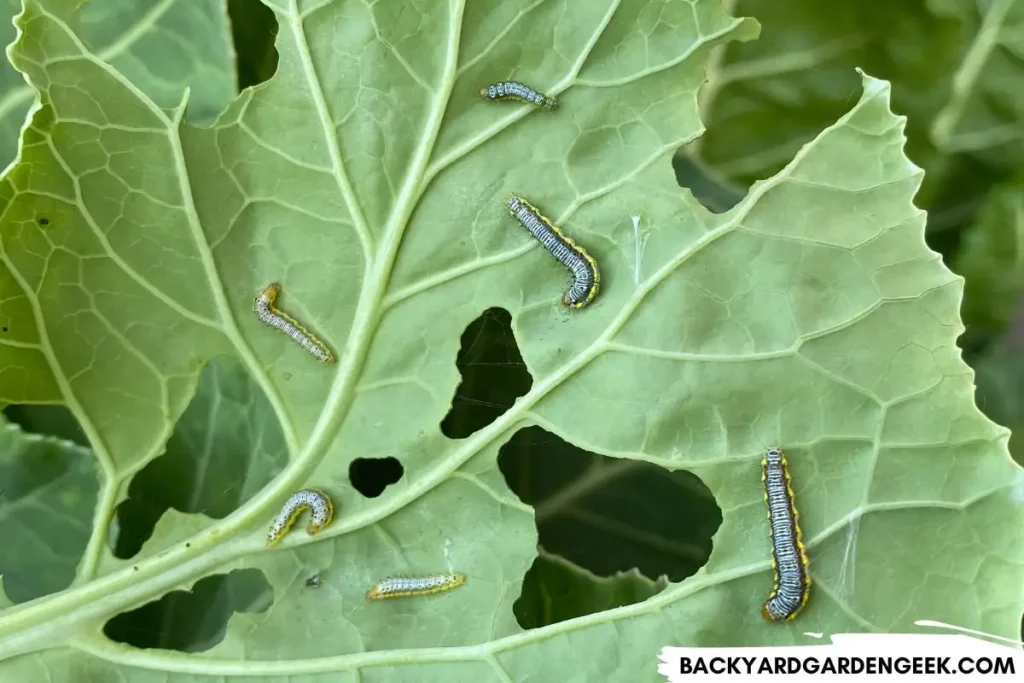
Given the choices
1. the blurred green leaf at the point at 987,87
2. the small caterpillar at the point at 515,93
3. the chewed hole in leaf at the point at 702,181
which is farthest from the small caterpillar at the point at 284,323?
the blurred green leaf at the point at 987,87

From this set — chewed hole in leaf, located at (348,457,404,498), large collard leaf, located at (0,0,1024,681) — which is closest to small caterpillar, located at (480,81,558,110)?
large collard leaf, located at (0,0,1024,681)

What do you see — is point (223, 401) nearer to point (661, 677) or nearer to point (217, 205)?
point (217, 205)

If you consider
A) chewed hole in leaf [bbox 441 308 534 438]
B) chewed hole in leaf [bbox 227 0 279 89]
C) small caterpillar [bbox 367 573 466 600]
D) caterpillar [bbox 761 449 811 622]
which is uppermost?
chewed hole in leaf [bbox 227 0 279 89]

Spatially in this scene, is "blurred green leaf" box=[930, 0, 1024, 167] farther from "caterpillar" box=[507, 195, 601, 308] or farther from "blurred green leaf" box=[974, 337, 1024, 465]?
"caterpillar" box=[507, 195, 601, 308]

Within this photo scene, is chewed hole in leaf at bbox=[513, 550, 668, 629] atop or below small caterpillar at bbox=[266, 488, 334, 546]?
below

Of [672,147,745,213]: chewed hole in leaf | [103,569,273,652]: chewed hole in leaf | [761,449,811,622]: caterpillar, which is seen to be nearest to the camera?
[761,449,811,622]: caterpillar

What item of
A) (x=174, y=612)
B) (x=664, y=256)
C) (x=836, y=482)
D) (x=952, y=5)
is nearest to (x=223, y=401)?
(x=174, y=612)

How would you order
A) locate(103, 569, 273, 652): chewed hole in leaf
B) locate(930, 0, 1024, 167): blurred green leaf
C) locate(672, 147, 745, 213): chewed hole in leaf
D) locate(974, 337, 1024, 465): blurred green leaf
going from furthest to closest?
locate(974, 337, 1024, 465): blurred green leaf → locate(672, 147, 745, 213): chewed hole in leaf → locate(930, 0, 1024, 167): blurred green leaf → locate(103, 569, 273, 652): chewed hole in leaf

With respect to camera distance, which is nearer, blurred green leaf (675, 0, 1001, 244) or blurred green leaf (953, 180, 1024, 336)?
blurred green leaf (675, 0, 1001, 244)
